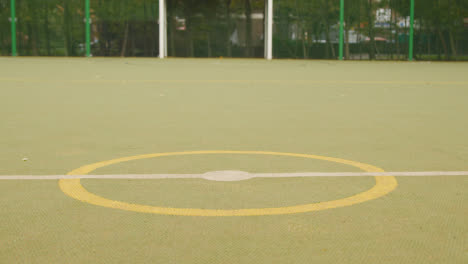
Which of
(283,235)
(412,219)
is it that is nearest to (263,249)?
(283,235)

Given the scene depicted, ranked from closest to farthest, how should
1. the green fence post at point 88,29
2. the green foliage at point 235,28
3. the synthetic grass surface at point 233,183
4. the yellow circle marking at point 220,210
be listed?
1. the synthetic grass surface at point 233,183
2. the yellow circle marking at point 220,210
3. the green fence post at point 88,29
4. the green foliage at point 235,28

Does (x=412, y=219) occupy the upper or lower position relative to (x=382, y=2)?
lower

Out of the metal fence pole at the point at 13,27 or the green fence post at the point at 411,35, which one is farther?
the green fence post at the point at 411,35

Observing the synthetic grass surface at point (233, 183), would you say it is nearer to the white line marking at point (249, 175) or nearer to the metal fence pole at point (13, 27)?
the white line marking at point (249, 175)

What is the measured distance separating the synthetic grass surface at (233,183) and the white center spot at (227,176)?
0.14 meters

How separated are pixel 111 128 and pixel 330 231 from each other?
13.8ft

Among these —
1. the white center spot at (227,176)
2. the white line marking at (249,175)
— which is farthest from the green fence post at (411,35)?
the white center spot at (227,176)

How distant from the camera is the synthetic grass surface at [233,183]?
9.50 feet

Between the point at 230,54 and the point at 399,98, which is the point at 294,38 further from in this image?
the point at 399,98

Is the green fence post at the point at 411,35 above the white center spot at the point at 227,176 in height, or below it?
above

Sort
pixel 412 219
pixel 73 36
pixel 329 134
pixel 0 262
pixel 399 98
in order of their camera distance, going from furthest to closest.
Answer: pixel 73 36, pixel 399 98, pixel 329 134, pixel 412 219, pixel 0 262

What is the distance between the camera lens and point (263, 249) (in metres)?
2.88

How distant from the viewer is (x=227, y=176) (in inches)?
175

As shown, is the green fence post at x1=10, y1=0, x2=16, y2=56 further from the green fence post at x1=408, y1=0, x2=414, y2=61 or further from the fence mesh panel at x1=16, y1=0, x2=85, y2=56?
the green fence post at x1=408, y1=0, x2=414, y2=61
